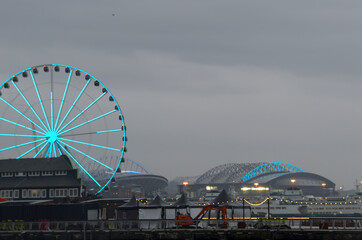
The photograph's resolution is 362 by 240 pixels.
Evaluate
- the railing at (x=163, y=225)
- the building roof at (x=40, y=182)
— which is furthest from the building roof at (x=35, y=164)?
the railing at (x=163, y=225)

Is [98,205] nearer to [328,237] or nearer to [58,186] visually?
[58,186]

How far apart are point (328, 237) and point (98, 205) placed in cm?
4393

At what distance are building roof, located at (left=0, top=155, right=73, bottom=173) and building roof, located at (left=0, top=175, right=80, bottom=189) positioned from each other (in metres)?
1.73

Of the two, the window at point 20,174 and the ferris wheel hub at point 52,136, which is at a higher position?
the ferris wheel hub at point 52,136

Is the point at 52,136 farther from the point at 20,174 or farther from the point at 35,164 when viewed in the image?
the point at 20,174

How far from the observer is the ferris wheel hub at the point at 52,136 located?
345 feet

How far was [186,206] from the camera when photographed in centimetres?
8900

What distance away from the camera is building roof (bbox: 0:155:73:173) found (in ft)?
352

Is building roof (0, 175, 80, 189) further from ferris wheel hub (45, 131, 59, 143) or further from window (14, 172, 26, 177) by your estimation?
ferris wheel hub (45, 131, 59, 143)

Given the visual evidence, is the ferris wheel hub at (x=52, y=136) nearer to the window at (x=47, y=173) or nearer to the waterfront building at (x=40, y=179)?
the waterfront building at (x=40, y=179)

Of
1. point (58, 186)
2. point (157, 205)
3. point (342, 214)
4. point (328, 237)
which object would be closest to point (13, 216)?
point (58, 186)

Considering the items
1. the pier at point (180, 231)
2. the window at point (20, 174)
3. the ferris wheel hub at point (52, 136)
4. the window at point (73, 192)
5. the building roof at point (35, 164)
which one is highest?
the ferris wheel hub at point (52, 136)

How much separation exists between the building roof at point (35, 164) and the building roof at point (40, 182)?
1726 millimetres

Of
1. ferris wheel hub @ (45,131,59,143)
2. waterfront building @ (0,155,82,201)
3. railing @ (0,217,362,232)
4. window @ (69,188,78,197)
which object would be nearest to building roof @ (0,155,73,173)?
waterfront building @ (0,155,82,201)
